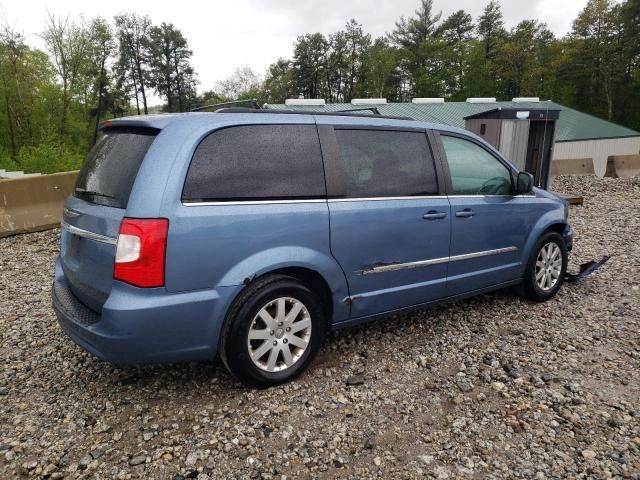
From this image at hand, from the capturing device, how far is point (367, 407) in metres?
2.92

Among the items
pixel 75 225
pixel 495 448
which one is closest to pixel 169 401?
pixel 75 225

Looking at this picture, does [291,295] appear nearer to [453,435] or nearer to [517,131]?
[453,435]

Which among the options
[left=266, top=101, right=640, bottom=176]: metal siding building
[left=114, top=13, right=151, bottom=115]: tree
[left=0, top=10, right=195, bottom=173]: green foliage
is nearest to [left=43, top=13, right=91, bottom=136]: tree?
[left=0, top=10, right=195, bottom=173]: green foliage

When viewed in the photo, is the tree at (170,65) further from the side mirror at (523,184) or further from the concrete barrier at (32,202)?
the side mirror at (523,184)

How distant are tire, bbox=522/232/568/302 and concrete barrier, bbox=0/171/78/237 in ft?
21.7

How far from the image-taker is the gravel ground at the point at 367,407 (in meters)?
2.44

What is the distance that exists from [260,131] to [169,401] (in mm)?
1858

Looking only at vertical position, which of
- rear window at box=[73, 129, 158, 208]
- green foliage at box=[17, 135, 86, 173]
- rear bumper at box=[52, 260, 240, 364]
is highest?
rear window at box=[73, 129, 158, 208]

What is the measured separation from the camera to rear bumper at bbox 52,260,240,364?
2.54m

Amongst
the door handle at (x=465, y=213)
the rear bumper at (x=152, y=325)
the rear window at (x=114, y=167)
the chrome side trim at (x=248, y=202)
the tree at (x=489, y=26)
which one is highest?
the tree at (x=489, y=26)

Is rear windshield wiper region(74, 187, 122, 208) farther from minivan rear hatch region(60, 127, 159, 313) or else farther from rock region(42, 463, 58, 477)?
rock region(42, 463, 58, 477)

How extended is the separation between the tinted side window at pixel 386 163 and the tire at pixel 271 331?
83cm

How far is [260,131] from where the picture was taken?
9.76ft

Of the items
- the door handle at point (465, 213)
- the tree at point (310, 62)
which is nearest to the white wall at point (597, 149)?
the door handle at point (465, 213)
